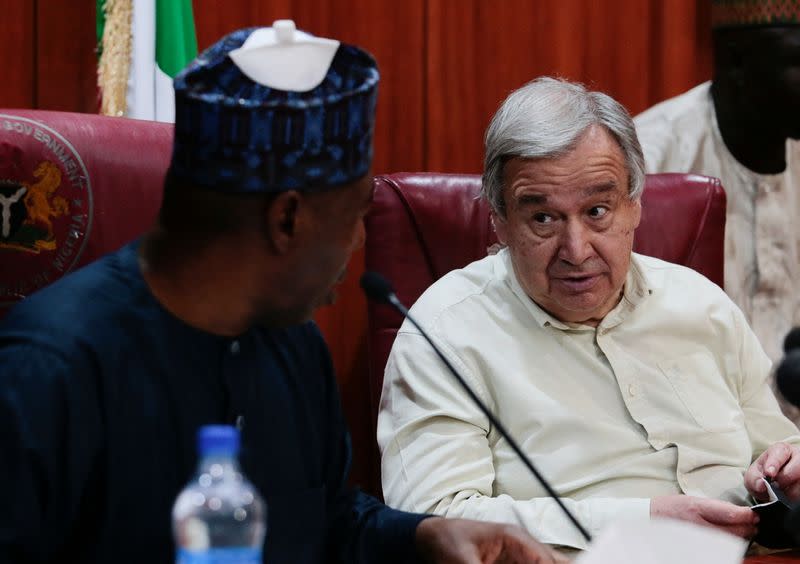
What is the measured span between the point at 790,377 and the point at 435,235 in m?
1.37

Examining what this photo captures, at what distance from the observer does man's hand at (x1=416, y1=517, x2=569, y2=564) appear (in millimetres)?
1325

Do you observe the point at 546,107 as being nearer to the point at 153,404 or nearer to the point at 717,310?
the point at 717,310

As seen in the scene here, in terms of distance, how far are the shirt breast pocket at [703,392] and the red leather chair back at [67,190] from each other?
0.98 metres

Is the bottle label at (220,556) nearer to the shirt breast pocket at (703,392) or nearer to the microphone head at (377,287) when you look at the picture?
the microphone head at (377,287)

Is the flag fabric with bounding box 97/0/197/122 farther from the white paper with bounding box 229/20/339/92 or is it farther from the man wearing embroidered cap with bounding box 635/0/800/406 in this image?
the white paper with bounding box 229/20/339/92

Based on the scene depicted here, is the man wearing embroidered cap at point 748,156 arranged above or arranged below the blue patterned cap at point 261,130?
below

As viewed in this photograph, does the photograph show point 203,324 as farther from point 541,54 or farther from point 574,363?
point 541,54

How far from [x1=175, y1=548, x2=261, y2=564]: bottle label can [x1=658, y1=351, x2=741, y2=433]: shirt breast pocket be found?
1.33m

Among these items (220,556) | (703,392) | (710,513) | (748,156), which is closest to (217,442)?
(220,556)

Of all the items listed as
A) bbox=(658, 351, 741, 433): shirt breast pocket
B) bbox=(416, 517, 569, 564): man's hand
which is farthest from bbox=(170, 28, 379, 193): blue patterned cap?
bbox=(658, 351, 741, 433): shirt breast pocket

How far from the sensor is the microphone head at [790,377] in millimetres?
1053

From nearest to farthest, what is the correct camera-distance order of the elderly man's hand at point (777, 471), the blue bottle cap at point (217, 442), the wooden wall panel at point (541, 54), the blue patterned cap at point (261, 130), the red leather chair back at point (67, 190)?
the blue bottle cap at point (217, 442)
the blue patterned cap at point (261, 130)
the red leather chair back at point (67, 190)
the elderly man's hand at point (777, 471)
the wooden wall panel at point (541, 54)

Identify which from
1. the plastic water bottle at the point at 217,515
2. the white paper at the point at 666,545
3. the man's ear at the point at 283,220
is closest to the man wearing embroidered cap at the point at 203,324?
the man's ear at the point at 283,220

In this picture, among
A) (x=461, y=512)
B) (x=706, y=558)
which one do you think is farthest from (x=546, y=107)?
(x=706, y=558)
